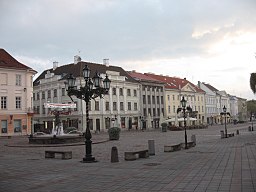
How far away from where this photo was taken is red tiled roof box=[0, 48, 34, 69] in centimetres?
4775

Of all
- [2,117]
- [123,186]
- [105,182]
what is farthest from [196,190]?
[2,117]

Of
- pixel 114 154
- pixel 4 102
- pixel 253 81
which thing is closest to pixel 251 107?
pixel 4 102

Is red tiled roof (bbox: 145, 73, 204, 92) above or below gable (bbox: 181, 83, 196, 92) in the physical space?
above

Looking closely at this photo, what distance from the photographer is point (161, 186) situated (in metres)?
8.51

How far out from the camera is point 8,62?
48.8 metres

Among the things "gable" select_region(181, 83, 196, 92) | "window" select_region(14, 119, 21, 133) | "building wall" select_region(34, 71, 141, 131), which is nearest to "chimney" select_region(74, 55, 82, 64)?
"building wall" select_region(34, 71, 141, 131)

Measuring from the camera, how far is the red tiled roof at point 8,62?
47.8 m

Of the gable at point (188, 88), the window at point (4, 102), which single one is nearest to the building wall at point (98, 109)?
the window at point (4, 102)

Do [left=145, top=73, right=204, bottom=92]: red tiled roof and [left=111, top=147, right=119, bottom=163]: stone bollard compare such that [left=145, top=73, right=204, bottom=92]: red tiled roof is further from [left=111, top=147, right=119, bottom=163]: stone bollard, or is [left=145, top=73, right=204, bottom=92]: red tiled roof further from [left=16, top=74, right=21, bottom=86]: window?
[left=111, top=147, right=119, bottom=163]: stone bollard

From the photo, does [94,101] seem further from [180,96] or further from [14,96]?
[180,96]

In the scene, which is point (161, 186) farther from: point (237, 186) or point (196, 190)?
point (237, 186)

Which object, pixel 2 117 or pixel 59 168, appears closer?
pixel 59 168

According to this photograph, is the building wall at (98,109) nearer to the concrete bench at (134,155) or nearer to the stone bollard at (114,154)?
the concrete bench at (134,155)

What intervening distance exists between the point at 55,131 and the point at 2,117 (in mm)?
18708
